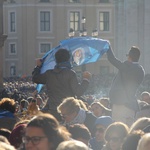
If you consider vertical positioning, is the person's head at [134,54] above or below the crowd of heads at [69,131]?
above

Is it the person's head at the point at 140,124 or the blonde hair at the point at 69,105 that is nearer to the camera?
the person's head at the point at 140,124

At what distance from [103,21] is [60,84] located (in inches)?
2605

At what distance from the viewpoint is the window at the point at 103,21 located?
77.4 meters


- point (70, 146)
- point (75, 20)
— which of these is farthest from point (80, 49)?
point (75, 20)

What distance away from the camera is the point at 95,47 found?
1332 cm

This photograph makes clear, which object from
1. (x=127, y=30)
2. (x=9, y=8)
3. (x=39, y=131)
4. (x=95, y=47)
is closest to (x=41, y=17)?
(x=9, y=8)

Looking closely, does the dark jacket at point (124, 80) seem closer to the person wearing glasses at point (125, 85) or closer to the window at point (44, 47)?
the person wearing glasses at point (125, 85)

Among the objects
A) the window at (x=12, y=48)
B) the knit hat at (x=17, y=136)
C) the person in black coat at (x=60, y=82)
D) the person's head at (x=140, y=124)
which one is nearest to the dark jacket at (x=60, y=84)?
the person in black coat at (x=60, y=82)

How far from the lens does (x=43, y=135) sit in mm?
7137

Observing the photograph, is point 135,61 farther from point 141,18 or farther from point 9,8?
point 9,8

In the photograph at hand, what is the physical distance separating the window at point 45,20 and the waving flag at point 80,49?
6359cm

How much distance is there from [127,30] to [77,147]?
43314mm

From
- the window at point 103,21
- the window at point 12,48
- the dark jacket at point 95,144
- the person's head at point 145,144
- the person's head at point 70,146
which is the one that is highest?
the person's head at point 70,146

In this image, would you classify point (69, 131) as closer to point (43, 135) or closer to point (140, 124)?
point (140, 124)
